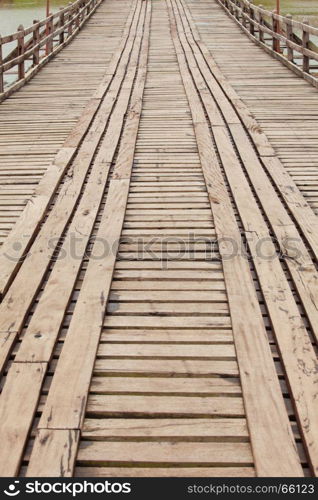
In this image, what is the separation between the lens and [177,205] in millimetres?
4852

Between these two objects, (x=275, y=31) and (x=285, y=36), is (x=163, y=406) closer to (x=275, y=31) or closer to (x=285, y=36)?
(x=275, y=31)

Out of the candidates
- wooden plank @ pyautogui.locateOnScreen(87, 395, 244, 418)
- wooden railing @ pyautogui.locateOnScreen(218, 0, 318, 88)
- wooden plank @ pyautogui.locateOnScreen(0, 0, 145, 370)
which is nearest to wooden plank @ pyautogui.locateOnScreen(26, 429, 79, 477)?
wooden plank @ pyautogui.locateOnScreen(87, 395, 244, 418)

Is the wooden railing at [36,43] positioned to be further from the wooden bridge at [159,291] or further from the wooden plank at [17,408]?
the wooden plank at [17,408]

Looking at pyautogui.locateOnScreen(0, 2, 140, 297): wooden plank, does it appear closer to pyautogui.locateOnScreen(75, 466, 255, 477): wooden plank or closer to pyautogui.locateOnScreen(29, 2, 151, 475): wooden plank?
pyautogui.locateOnScreen(29, 2, 151, 475): wooden plank

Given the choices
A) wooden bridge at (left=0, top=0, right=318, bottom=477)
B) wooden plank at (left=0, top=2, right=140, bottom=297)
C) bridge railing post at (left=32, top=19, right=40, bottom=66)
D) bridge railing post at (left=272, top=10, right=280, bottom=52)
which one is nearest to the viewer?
wooden bridge at (left=0, top=0, right=318, bottom=477)

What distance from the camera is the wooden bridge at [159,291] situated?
96.8 inches

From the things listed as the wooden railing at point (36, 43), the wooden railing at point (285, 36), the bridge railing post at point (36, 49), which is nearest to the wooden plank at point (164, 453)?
the wooden railing at point (36, 43)

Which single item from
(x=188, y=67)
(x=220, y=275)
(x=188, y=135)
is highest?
(x=188, y=67)

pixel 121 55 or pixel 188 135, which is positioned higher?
pixel 121 55

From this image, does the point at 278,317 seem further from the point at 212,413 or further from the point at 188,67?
the point at 188,67

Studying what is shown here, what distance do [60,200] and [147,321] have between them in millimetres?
2048

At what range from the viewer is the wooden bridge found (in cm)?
246

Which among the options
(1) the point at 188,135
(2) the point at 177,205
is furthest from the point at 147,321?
(1) the point at 188,135
